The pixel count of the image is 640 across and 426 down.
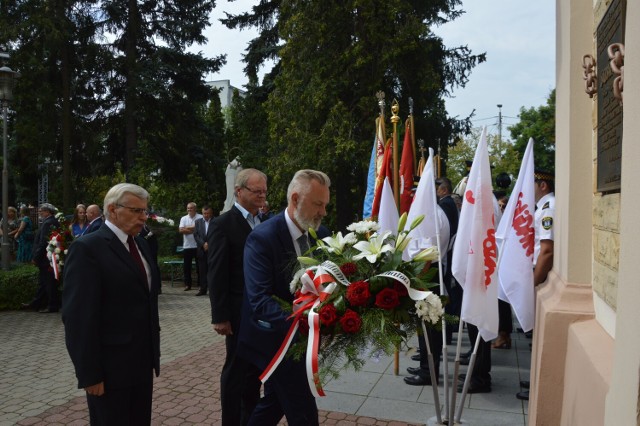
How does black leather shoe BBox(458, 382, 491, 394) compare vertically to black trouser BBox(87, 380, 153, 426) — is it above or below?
below

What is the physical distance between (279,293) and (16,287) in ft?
32.0

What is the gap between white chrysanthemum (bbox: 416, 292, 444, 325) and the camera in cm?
277

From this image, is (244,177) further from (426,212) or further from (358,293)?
(358,293)

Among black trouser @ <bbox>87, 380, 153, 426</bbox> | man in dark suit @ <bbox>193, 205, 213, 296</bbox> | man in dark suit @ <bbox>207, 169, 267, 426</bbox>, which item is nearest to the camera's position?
black trouser @ <bbox>87, 380, 153, 426</bbox>

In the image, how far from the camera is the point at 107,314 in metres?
3.25

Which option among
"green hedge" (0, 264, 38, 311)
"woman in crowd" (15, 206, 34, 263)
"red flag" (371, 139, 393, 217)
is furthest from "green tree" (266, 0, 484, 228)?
"red flag" (371, 139, 393, 217)

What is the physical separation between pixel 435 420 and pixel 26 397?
4.15 meters

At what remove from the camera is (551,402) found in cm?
380

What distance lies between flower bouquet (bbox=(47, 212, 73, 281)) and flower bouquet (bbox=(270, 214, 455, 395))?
→ 870 cm

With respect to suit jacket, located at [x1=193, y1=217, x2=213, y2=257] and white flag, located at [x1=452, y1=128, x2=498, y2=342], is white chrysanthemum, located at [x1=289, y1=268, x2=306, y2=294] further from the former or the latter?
suit jacket, located at [x1=193, y1=217, x2=213, y2=257]

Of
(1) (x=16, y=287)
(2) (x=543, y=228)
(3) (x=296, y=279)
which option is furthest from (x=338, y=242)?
(1) (x=16, y=287)

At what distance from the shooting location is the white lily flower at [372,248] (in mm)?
2971

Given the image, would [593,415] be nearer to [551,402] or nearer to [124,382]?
[551,402]

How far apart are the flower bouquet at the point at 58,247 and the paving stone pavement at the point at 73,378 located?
3.16ft
